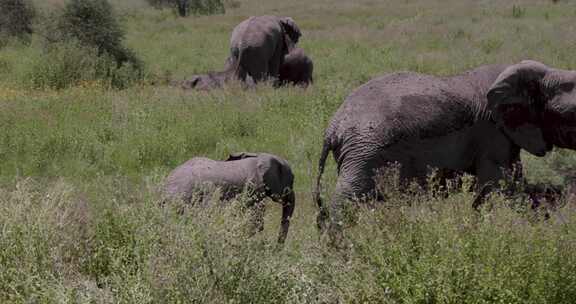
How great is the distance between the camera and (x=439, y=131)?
6094mm

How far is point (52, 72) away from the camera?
1550cm

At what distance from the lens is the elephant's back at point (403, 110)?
5945mm

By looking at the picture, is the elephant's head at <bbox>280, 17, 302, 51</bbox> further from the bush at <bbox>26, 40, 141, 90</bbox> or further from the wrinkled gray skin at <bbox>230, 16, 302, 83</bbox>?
the bush at <bbox>26, 40, 141, 90</bbox>

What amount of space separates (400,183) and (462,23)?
19605 mm

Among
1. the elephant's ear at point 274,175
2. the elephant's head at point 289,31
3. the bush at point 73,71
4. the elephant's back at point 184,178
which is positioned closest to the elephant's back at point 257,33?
the elephant's head at point 289,31

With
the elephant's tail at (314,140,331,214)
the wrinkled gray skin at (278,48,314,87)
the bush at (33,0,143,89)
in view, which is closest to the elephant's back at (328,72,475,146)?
the elephant's tail at (314,140,331,214)

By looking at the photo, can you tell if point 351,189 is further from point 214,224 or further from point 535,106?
point 535,106

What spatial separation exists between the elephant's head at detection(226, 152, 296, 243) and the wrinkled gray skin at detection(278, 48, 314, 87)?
8514mm

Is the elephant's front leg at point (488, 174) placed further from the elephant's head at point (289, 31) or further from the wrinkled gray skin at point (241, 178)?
the elephant's head at point (289, 31)

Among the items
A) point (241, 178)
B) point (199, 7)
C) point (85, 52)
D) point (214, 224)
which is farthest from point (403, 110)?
point (199, 7)

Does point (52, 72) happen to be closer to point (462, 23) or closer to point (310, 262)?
point (310, 262)

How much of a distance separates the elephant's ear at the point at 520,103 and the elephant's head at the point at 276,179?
79.7 inches

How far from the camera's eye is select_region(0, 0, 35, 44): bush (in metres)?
25.4

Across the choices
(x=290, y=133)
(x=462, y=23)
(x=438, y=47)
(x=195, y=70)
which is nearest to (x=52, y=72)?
(x=195, y=70)
